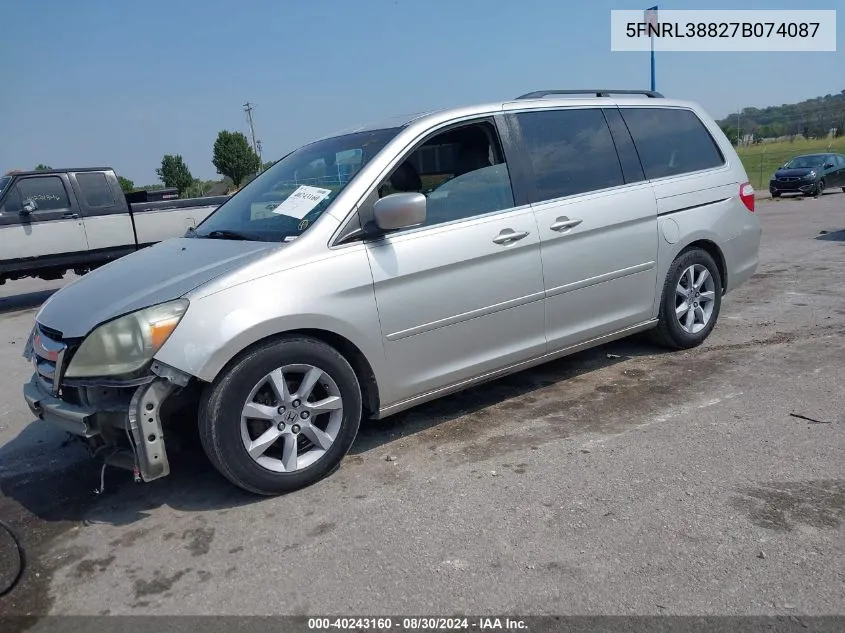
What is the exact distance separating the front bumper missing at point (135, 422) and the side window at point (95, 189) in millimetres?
8581

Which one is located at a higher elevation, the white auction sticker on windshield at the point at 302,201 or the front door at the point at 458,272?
the white auction sticker on windshield at the point at 302,201

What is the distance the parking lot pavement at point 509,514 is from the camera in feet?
8.57

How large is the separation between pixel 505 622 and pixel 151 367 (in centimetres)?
187

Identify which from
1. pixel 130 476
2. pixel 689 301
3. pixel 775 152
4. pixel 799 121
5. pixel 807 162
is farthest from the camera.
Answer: pixel 799 121

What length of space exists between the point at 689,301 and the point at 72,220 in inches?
365

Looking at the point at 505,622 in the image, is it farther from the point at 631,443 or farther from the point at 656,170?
the point at 656,170

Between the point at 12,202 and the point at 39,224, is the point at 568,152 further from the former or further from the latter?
the point at 12,202

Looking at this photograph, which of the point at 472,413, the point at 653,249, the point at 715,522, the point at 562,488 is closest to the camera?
the point at 715,522

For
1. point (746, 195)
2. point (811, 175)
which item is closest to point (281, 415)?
point (746, 195)

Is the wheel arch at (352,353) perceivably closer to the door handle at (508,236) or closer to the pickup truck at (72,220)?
the door handle at (508,236)

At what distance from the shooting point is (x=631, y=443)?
380cm

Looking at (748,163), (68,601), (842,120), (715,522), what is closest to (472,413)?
(715,522)

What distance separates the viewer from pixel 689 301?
534cm

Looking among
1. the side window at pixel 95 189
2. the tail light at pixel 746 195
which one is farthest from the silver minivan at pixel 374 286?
the side window at pixel 95 189
